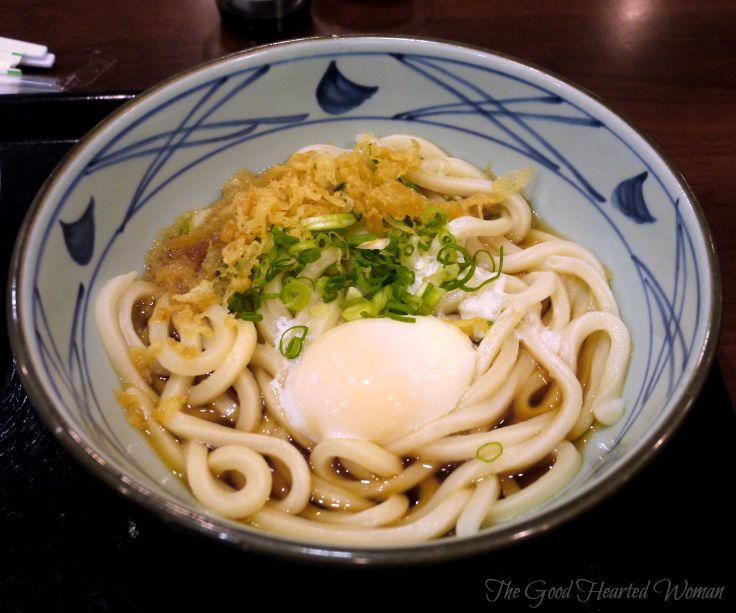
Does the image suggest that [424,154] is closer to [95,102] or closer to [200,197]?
[200,197]

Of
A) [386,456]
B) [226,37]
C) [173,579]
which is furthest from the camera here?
[226,37]

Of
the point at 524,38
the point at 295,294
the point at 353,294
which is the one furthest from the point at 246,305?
the point at 524,38

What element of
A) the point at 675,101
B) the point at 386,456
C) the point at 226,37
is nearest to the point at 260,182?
the point at 386,456

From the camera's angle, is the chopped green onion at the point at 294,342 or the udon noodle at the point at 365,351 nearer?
the udon noodle at the point at 365,351

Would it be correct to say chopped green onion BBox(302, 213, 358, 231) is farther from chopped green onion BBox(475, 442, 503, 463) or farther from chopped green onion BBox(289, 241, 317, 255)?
chopped green onion BBox(475, 442, 503, 463)

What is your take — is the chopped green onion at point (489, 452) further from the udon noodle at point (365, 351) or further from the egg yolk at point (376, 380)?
the egg yolk at point (376, 380)

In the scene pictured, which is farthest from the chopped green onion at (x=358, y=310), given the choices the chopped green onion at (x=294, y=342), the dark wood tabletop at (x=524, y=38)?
the dark wood tabletop at (x=524, y=38)

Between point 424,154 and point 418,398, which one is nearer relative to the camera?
point 418,398

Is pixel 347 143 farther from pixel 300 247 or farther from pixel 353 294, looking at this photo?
pixel 353 294
